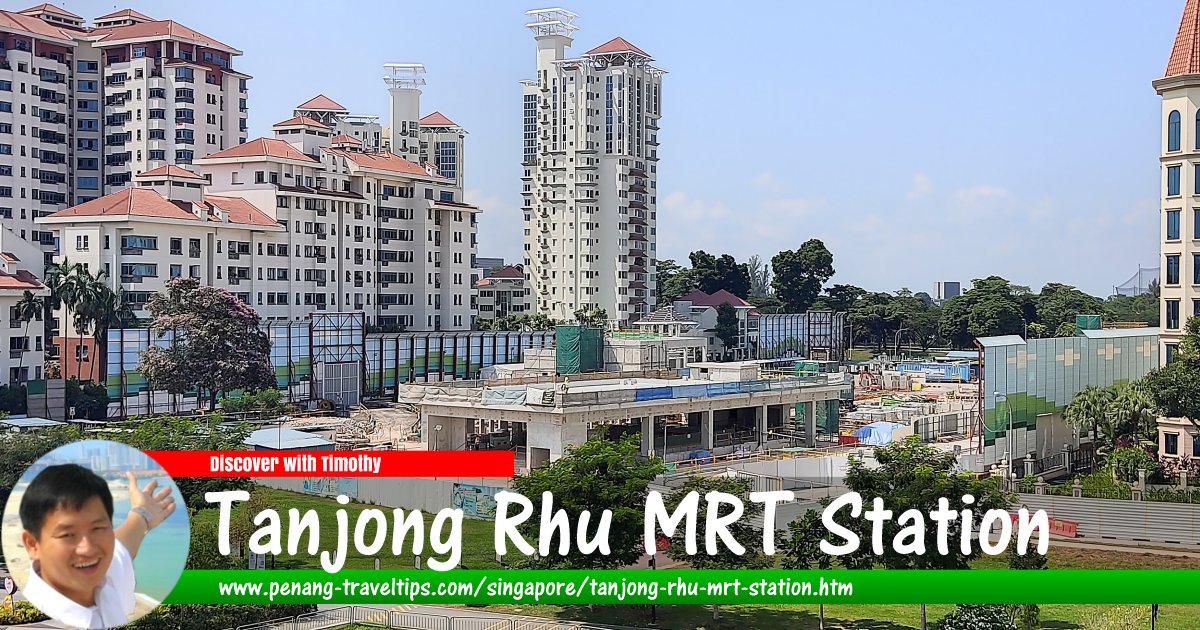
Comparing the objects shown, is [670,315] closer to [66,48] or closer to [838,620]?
[66,48]

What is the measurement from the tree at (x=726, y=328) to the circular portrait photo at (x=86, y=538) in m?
86.8

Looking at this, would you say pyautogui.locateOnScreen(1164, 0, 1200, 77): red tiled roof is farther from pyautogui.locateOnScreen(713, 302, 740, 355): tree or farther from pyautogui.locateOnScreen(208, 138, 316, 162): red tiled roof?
pyautogui.locateOnScreen(713, 302, 740, 355): tree

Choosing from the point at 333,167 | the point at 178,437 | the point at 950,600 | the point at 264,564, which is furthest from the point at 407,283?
the point at 950,600

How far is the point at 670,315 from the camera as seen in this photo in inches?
3273

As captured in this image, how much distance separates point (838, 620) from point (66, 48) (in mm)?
68888

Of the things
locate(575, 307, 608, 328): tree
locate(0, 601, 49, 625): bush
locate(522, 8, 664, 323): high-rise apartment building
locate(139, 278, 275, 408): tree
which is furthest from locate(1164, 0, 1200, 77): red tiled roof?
locate(522, 8, 664, 323): high-rise apartment building

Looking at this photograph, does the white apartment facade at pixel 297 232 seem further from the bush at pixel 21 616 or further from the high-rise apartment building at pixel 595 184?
the bush at pixel 21 616

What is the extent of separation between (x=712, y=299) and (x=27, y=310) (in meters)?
59.1

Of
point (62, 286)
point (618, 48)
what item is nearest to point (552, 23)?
point (618, 48)

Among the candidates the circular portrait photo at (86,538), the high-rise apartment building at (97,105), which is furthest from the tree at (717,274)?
the circular portrait photo at (86,538)

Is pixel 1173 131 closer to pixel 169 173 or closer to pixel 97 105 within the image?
pixel 169 173

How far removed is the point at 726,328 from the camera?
98438 millimetres

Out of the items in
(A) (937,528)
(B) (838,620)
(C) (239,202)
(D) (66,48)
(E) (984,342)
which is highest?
(D) (66,48)

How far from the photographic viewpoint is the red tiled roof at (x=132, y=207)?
200ft
